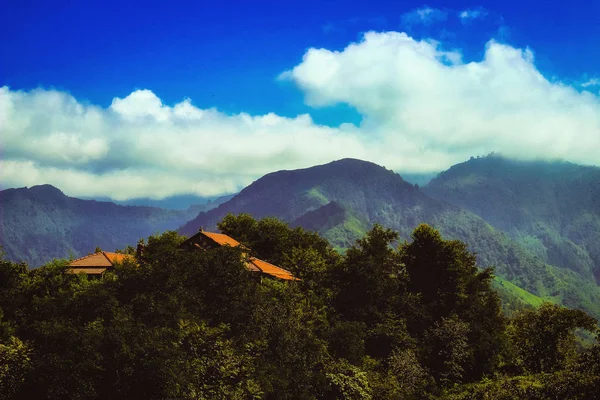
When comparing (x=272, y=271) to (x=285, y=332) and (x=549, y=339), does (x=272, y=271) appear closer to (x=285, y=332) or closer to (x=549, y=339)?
(x=285, y=332)

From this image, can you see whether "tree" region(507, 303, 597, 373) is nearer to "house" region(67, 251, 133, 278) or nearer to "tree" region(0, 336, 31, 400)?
"house" region(67, 251, 133, 278)

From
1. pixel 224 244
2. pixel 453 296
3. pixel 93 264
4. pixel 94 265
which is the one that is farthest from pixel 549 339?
pixel 93 264

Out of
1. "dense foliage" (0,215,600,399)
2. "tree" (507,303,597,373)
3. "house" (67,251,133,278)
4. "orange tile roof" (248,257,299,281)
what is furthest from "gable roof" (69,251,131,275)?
"tree" (507,303,597,373)

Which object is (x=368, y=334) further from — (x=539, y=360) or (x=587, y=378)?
(x=587, y=378)

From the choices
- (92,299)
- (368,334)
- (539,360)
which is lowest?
(539,360)

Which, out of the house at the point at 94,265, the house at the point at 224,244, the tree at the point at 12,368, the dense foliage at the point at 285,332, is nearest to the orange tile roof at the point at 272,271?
the house at the point at 224,244

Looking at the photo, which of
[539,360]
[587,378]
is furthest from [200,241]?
[587,378]

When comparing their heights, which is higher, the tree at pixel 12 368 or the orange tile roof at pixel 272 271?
the orange tile roof at pixel 272 271

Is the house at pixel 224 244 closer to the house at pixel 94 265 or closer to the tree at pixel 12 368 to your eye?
the house at pixel 94 265

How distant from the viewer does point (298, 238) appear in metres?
89.5

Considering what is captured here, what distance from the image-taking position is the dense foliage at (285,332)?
3856 cm

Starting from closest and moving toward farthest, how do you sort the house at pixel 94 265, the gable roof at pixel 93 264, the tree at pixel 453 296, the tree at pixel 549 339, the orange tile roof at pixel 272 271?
the tree at pixel 549 339
the tree at pixel 453 296
the house at pixel 94 265
the gable roof at pixel 93 264
the orange tile roof at pixel 272 271

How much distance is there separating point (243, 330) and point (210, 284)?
229 inches

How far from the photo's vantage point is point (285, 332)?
46.9 m
